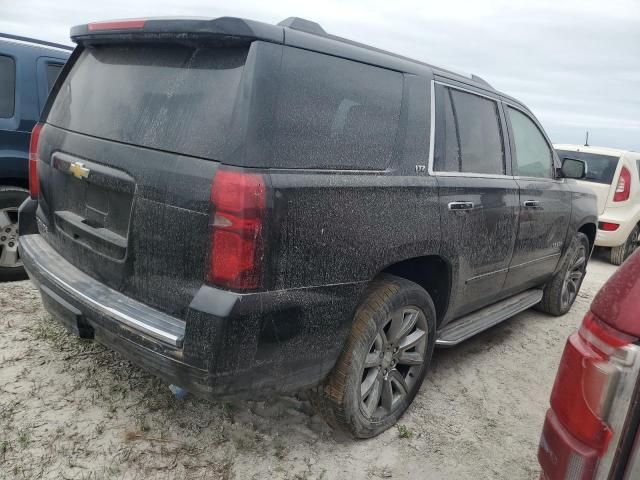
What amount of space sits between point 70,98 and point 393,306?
77.5 inches

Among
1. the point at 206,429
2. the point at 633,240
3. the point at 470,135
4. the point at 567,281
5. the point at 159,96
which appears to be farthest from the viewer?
the point at 633,240

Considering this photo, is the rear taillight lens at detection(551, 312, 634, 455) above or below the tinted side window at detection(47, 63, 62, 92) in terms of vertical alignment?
below

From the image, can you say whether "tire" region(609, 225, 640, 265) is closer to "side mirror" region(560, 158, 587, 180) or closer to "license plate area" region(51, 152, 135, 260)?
"side mirror" region(560, 158, 587, 180)

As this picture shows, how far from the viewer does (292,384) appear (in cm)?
233

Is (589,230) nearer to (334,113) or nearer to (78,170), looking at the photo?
(334,113)

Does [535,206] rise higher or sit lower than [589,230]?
higher

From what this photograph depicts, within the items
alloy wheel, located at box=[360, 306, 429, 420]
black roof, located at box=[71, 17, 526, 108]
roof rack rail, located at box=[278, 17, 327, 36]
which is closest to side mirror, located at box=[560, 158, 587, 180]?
black roof, located at box=[71, 17, 526, 108]

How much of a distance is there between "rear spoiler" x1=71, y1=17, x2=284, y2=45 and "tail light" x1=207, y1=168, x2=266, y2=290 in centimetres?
53

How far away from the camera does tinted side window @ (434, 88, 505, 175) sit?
3.04m

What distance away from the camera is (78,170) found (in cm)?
252

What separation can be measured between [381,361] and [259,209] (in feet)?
3.98

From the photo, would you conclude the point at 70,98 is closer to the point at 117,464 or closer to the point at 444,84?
the point at 117,464

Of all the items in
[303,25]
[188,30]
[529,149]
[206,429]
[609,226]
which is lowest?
[206,429]

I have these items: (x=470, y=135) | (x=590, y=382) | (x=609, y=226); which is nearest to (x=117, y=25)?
(x=470, y=135)
